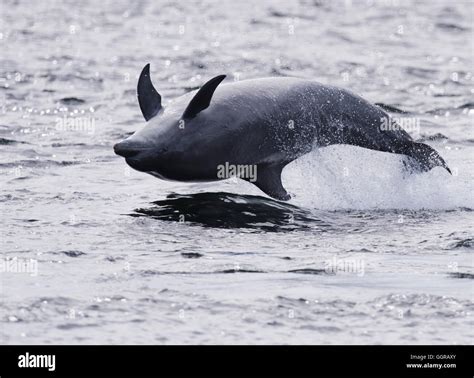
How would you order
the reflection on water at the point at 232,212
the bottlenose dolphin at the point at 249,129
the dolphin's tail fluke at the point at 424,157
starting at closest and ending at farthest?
1. the bottlenose dolphin at the point at 249,129
2. the reflection on water at the point at 232,212
3. the dolphin's tail fluke at the point at 424,157

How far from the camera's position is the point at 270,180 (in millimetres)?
13266

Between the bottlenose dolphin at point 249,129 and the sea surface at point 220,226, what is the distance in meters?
0.52

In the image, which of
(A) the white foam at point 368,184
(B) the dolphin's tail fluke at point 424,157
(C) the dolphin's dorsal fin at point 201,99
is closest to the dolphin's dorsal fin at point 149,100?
(C) the dolphin's dorsal fin at point 201,99

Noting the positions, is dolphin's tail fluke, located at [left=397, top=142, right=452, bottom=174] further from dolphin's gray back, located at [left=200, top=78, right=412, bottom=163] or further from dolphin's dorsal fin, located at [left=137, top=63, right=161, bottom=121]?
dolphin's dorsal fin, located at [left=137, top=63, right=161, bottom=121]

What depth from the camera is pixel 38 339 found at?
348 inches

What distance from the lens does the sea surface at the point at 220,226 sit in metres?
9.40

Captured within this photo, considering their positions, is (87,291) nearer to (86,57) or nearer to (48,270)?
(48,270)

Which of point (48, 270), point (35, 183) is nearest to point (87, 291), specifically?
point (48, 270)

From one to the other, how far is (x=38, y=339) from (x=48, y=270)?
1835mm

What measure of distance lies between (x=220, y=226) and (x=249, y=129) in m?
1.15

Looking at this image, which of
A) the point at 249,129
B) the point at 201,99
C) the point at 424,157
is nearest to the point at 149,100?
the point at 201,99

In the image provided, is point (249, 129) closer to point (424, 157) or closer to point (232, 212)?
point (232, 212)

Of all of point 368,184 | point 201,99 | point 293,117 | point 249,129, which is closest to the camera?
point 201,99

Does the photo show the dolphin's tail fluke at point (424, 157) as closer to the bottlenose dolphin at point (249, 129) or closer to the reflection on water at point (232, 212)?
the bottlenose dolphin at point (249, 129)
